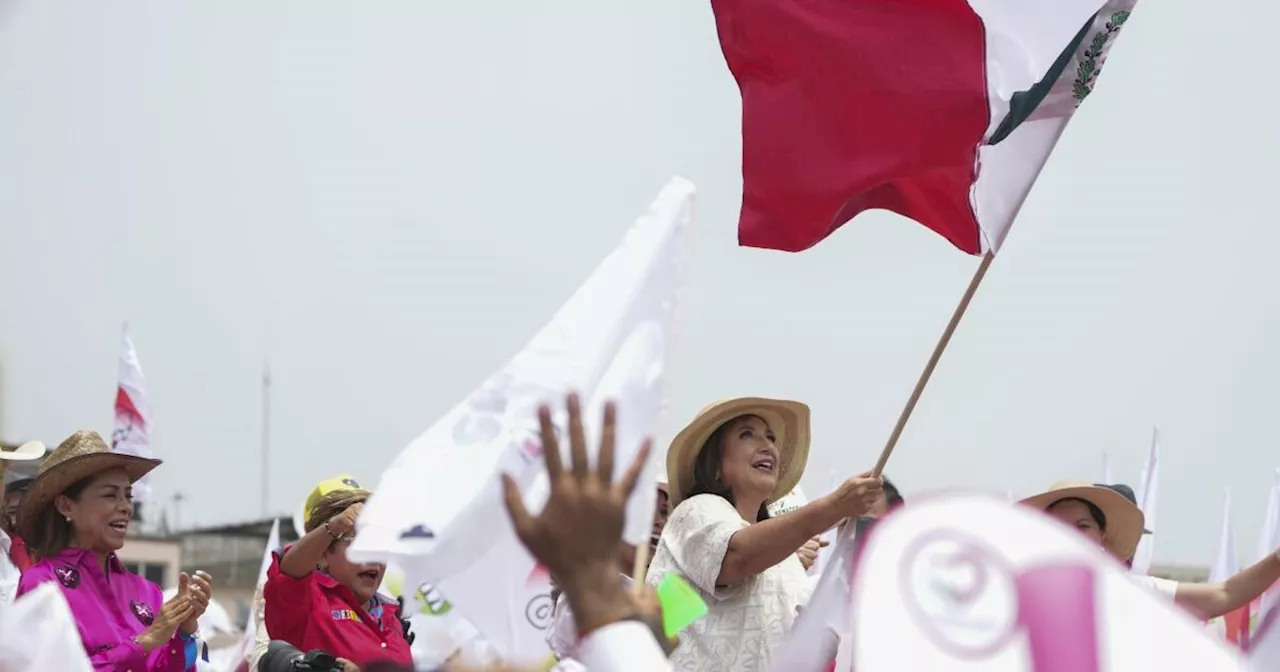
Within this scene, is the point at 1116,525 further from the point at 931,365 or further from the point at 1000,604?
the point at 1000,604

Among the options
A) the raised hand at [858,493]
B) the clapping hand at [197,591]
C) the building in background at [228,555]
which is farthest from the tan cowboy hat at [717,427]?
the building in background at [228,555]

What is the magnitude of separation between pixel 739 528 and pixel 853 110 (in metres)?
1.36

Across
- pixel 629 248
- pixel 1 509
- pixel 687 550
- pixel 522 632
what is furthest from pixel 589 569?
pixel 1 509

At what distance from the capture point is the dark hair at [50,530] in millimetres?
6590

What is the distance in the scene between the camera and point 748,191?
18.9ft

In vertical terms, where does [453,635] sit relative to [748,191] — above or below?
below

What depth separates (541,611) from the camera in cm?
418

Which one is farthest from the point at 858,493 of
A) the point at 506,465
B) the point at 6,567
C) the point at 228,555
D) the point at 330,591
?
the point at 228,555

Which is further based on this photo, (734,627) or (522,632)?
(734,627)

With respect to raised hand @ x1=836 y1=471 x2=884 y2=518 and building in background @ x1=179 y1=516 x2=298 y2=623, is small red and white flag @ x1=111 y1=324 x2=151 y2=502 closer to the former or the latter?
raised hand @ x1=836 y1=471 x2=884 y2=518

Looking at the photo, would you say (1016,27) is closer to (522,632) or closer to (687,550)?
(687,550)

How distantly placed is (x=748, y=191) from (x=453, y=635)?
2011 millimetres

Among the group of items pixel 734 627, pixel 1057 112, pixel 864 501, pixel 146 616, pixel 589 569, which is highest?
pixel 1057 112

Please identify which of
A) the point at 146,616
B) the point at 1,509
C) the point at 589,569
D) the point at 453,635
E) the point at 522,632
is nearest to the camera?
the point at 589,569
